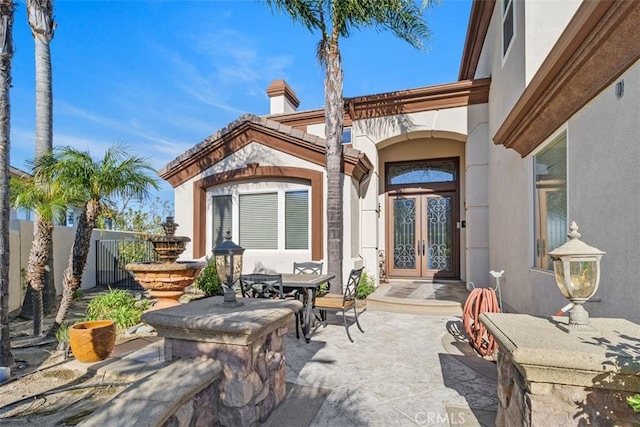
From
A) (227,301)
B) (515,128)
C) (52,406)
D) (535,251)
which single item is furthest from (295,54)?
(52,406)

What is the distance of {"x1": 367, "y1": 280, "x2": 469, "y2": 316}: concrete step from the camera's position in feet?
23.1

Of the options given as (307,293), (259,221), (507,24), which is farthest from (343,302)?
(507,24)

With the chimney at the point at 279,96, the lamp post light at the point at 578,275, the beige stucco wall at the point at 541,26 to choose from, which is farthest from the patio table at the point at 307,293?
the chimney at the point at 279,96

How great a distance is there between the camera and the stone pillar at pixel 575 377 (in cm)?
177

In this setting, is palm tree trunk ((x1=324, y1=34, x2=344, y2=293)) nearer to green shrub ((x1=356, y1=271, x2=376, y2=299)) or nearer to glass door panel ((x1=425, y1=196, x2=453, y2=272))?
green shrub ((x1=356, y1=271, x2=376, y2=299))

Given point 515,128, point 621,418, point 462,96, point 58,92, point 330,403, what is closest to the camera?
point 621,418

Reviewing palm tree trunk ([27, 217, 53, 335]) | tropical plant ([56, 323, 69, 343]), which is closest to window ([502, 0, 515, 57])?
tropical plant ([56, 323, 69, 343])

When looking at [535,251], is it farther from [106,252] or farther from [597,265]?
[106,252]

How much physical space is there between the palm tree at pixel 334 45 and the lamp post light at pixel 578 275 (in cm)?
535

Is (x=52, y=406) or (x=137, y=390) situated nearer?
(x=137, y=390)

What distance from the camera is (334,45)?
749 cm

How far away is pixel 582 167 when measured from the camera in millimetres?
3711

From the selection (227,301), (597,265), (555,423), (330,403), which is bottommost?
(330,403)

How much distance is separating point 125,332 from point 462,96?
29.1ft
